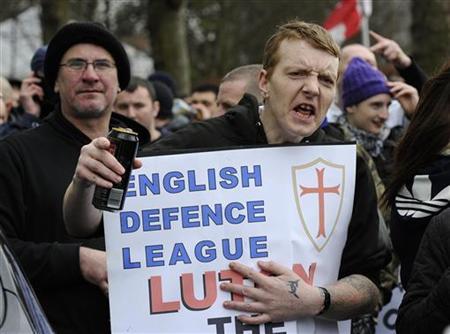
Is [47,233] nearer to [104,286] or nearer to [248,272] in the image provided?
[104,286]

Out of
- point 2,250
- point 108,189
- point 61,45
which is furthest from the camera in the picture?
point 61,45

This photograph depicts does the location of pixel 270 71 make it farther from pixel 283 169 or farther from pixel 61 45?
pixel 61 45

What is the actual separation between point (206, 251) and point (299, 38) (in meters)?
0.87

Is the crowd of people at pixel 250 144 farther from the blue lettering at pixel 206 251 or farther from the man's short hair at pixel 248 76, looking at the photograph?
the man's short hair at pixel 248 76

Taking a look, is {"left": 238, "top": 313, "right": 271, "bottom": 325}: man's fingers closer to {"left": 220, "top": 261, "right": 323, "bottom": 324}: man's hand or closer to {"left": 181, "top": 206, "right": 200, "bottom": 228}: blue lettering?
{"left": 220, "top": 261, "right": 323, "bottom": 324}: man's hand

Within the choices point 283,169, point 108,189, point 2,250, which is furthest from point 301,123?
point 2,250

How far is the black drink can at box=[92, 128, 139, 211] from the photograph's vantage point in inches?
149

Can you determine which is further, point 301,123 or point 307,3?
point 307,3

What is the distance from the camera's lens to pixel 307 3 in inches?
1335

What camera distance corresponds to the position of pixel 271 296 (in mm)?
4125

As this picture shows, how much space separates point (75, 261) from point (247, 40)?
31.2 metres

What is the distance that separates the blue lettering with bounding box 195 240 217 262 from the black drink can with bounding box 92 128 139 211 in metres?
0.46

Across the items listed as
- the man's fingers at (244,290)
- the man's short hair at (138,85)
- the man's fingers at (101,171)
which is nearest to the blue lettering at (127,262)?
the man's fingers at (244,290)

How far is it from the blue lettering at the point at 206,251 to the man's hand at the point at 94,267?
431 millimetres
